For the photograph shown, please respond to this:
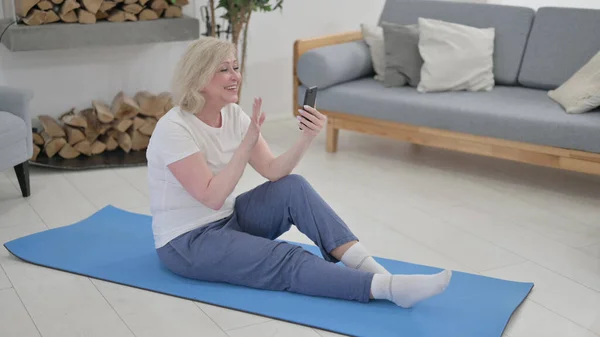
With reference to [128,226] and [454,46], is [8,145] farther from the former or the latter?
[454,46]

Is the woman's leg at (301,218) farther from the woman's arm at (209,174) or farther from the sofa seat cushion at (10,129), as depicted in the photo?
the sofa seat cushion at (10,129)

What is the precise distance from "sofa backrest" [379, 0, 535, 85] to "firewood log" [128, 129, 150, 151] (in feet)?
5.33

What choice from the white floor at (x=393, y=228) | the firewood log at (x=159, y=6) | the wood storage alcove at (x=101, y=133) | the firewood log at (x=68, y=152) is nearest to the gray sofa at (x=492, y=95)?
the white floor at (x=393, y=228)

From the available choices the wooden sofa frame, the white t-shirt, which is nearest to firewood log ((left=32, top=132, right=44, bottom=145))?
the wooden sofa frame

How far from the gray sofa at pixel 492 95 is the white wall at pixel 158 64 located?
1.98 ft

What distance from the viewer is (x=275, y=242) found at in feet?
8.71

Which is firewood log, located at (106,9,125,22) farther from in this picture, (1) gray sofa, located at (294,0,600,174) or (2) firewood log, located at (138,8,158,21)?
(1) gray sofa, located at (294,0,600,174)

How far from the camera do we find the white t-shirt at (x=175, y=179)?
2.66m

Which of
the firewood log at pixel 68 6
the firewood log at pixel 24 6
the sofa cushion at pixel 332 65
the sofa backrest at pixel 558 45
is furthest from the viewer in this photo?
the sofa cushion at pixel 332 65

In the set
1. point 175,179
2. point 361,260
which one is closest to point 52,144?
point 175,179

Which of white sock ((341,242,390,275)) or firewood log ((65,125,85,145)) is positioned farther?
firewood log ((65,125,85,145))

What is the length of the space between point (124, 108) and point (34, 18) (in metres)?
0.66

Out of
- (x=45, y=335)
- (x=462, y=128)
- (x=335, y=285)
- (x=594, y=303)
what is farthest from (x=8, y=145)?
(x=594, y=303)

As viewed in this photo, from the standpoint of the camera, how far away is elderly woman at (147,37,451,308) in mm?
2588
